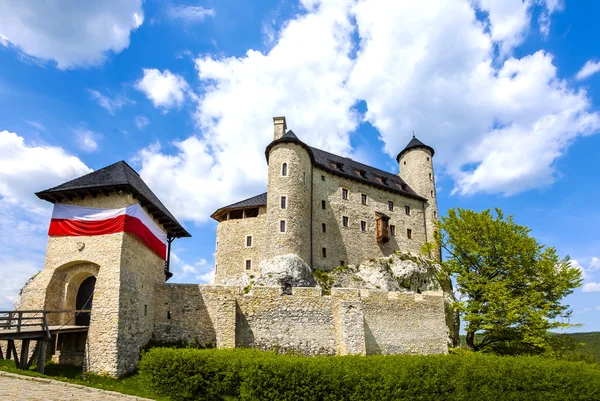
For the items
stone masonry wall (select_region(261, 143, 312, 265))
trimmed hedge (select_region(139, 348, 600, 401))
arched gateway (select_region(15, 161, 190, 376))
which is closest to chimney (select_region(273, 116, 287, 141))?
stone masonry wall (select_region(261, 143, 312, 265))

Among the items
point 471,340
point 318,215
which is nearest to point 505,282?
point 471,340

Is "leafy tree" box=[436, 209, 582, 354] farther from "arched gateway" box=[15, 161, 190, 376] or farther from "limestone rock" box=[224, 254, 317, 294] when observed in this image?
"arched gateway" box=[15, 161, 190, 376]

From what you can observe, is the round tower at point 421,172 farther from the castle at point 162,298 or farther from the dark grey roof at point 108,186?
the dark grey roof at point 108,186

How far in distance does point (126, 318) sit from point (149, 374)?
3.05 m

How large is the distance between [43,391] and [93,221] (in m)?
8.92

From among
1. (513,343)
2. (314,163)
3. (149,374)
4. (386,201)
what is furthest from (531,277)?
(149,374)

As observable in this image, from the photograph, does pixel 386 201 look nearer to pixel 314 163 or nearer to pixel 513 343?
pixel 314 163

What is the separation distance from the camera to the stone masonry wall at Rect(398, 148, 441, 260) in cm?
4367

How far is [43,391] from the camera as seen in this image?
11336mm

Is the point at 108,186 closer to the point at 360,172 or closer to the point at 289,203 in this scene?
the point at 289,203

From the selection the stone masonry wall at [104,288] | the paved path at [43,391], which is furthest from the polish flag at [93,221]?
the paved path at [43,391]

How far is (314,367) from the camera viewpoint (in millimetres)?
14227

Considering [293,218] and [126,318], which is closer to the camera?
[126,318]

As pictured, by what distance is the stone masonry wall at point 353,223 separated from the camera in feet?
116
